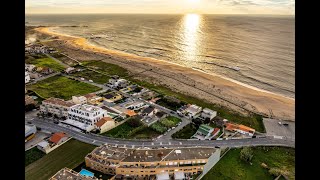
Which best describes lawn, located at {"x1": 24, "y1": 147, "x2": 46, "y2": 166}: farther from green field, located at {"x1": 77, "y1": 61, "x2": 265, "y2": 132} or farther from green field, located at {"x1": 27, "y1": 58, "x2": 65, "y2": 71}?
green field, located at {"x1": 27, "y1": 58, "x2": 65, "y2": 71}

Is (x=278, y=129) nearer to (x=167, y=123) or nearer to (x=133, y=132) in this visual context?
(x=167, y=123)

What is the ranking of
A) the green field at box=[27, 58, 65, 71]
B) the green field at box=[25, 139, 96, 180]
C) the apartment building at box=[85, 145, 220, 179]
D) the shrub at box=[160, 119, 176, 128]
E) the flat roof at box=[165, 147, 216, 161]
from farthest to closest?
1. the green field at box=[27, 58, 65, 71]
2. the shrub at box=[160, 119, 176, 128]
3. the flat roof at box=[165, 147, 216, 161]
4. the green field at box=[25, 139, 96, 180]
5. the apartment building at box=[85, 145, 220, 179]

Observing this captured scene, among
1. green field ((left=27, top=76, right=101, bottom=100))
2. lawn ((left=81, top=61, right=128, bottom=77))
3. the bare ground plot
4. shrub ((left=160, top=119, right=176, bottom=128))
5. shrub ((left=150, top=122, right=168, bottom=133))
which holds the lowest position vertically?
the bare ground plot

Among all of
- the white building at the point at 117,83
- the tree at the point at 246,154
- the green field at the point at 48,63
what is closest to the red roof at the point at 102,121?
the white building at the point at 117,83

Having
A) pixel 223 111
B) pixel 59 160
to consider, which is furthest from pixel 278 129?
pixel 59 160

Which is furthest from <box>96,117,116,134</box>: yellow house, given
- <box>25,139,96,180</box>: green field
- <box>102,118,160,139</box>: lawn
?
<box>25,139,96,180</box>: green field
